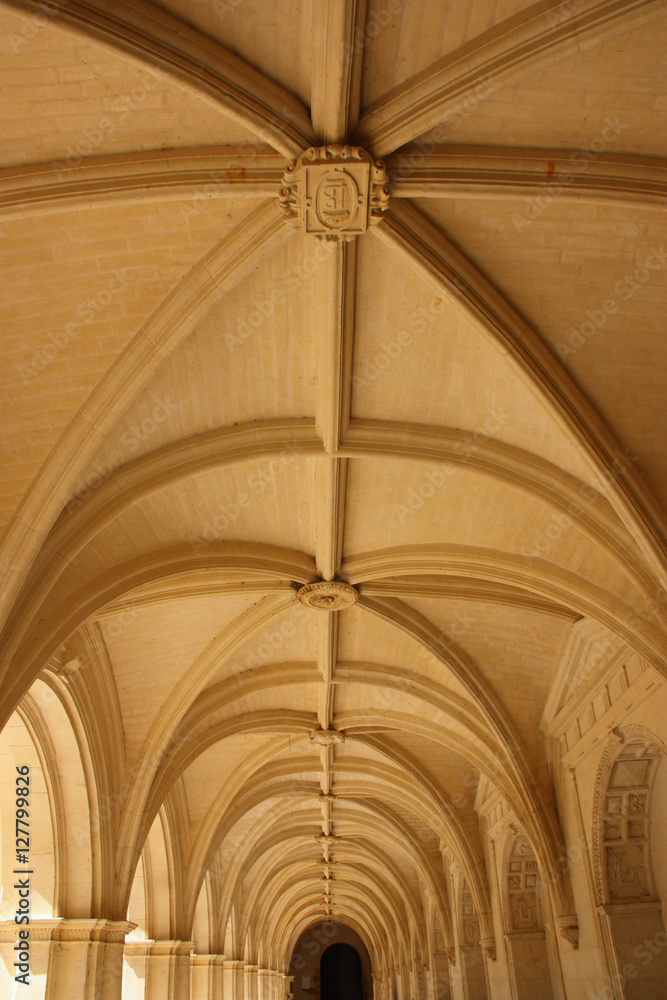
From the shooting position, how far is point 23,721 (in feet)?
39.1

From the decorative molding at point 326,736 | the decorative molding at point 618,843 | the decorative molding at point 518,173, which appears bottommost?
the decorative molding at point 618,843

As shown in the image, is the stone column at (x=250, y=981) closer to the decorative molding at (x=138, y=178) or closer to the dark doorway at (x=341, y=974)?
the dark doorway at (x=341, y=974)

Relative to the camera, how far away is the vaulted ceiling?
612 cm

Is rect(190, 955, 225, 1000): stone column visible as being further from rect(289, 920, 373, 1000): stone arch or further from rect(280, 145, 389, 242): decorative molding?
rect(289, 920, 373, 1000): stone arch

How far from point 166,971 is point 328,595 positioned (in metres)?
9.92

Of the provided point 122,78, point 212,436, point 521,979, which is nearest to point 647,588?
point 212,436

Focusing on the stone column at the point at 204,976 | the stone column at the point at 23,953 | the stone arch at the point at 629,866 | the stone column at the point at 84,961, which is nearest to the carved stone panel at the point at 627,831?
the stone arch at the point at 629,866

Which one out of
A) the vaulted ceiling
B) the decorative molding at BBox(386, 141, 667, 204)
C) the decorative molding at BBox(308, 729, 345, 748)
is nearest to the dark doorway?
the decorative molding at BBox(308, 729, 345, 748)

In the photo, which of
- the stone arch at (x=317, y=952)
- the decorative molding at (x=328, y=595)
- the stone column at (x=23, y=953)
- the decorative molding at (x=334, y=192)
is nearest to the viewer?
the decorative molding at (x=334, y=192)

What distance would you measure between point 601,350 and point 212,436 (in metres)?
4.21

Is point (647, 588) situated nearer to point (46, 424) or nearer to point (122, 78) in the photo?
point (46, 424)

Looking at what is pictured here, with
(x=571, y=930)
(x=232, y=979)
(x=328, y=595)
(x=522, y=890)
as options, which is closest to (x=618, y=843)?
(x=571, y=930)

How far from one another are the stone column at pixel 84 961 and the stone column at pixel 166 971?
4930 mm

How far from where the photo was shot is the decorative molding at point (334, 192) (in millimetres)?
6504
